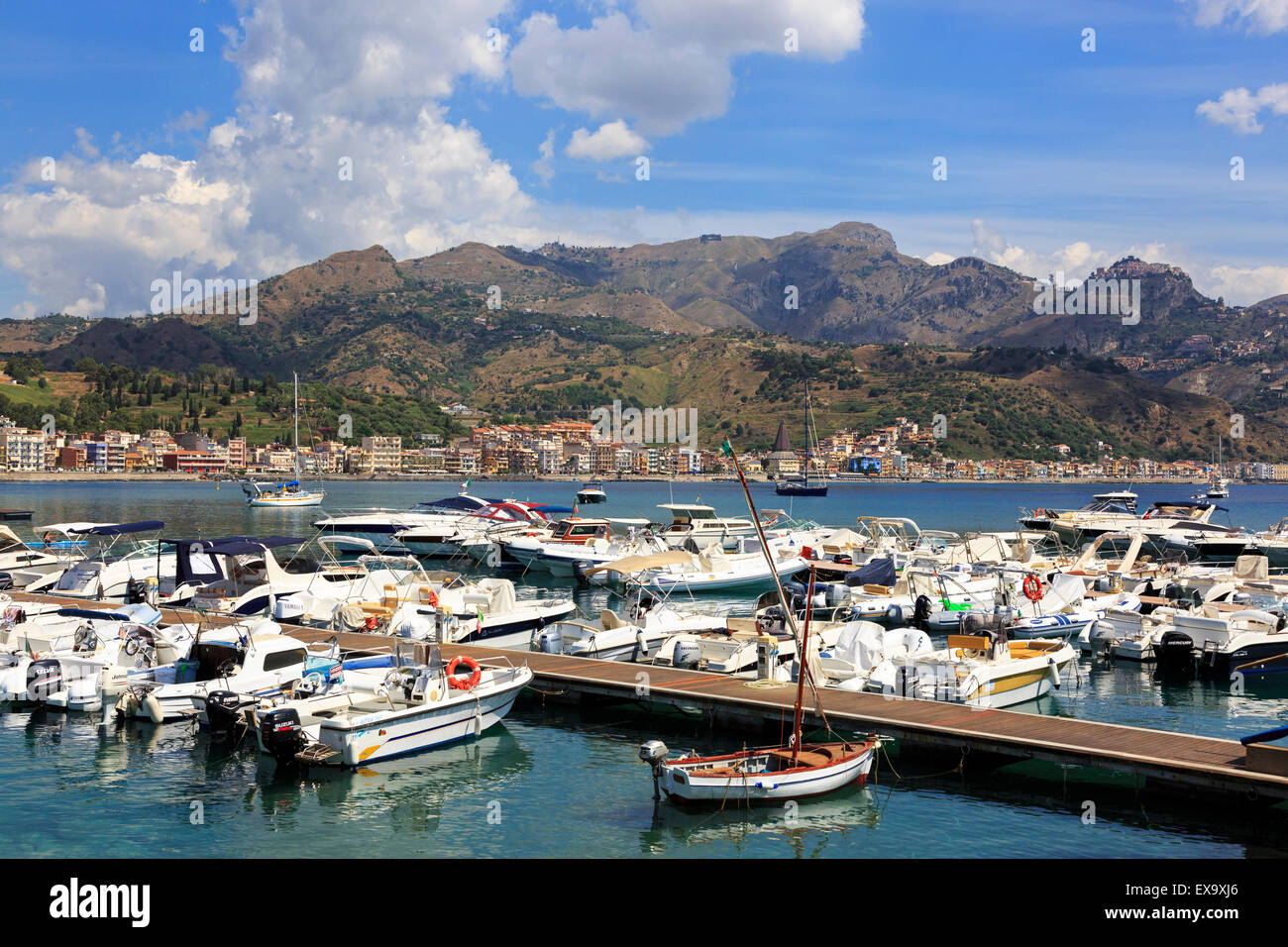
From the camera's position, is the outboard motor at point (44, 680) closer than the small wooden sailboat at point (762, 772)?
No

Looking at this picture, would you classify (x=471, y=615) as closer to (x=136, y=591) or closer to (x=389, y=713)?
(x=389, y=713)

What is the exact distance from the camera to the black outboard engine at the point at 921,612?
1326 inches

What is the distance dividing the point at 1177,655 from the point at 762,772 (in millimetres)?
16736

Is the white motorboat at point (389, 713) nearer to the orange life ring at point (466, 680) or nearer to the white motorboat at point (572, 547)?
the orange life ring at point (466, 680)

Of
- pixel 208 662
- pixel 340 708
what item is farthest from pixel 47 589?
pixel 340 708

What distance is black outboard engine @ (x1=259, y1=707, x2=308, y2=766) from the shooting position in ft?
58.7

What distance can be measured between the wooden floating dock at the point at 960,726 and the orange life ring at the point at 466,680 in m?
2.76

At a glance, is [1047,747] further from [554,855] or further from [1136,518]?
[1136,518]

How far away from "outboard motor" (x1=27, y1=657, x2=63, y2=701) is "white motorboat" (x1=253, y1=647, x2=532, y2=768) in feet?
18.4

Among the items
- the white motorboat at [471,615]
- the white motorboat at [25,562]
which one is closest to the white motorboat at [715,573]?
the white motorboat at [471,615]

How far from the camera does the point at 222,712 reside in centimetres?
1969

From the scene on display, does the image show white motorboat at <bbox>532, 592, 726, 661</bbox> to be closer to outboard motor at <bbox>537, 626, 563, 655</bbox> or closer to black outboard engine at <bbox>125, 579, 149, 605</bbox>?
outboard motor at <bbox>537, 626, 563, 655</bbox>

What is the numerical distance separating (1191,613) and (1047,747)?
15.5 meters
